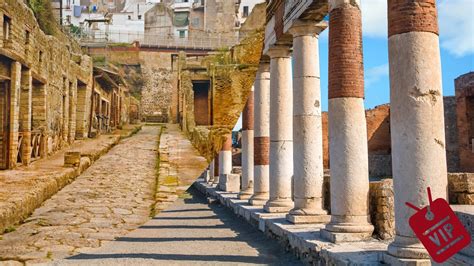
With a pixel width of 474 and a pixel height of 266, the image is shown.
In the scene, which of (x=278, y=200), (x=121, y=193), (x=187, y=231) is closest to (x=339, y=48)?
(x=278, y=200)

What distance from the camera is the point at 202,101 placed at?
2039 millimetres

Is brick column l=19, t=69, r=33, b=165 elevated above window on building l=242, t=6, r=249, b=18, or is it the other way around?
window on building l=242, t=6, r=249, b=18

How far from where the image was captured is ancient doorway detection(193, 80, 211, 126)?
1985 millimetres

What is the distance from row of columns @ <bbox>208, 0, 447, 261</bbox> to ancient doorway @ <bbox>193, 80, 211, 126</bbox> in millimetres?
4837

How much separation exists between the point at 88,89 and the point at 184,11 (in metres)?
0.53

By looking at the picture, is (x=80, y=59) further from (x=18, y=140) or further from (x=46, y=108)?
(x=18, y=140)

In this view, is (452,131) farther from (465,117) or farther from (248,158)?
(248,158)

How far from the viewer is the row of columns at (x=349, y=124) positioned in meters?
6.15

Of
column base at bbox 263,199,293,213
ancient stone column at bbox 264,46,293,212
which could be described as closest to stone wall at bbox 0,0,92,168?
ancient stone column at bbox 264,46,293,212

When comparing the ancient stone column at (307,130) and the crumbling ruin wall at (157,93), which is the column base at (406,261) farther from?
the crumbling ruin wall at (157,93)

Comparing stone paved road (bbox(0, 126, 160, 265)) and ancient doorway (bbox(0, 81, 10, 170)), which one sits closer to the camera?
stone paved road (bbox(0, 126, 160, 265))

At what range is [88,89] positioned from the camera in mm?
1894

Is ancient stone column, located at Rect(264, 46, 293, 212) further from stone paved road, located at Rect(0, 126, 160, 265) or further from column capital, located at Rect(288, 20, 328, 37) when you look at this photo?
stone paved road, located at Rect(0, 126, 160, 265)

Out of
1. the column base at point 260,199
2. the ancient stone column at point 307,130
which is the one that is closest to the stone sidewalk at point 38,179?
the ancient stone column at point 307,130
